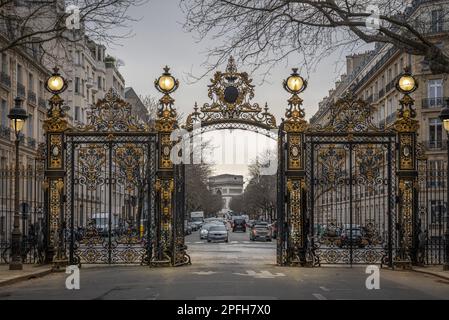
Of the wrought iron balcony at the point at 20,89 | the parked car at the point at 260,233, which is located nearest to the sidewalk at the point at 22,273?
the wrought iron balcony at the point at 20,89

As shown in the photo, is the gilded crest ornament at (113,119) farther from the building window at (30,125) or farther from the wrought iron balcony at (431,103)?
the wrought iron balcony at (431,103)

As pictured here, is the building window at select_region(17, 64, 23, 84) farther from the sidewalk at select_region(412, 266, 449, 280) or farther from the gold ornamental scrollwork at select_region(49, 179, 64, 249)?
the sidewalk at select_region(412, 266, 449, 280)

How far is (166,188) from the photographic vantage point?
78.3 ft

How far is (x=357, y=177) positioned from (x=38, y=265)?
10.7 meters

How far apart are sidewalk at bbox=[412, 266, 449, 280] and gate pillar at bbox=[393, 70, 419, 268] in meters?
0.55

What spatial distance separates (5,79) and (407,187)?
31639 mm

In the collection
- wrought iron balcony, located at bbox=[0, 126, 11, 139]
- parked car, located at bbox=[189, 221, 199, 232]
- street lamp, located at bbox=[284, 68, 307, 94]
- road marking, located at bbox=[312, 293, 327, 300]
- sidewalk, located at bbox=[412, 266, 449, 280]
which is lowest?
parked car, located at bbox=[189, 221, 199, 232]

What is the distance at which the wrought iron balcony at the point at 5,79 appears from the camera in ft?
154

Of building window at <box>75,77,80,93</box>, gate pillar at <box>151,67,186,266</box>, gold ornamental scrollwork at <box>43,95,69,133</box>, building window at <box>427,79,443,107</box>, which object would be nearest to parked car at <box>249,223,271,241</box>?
building window at <box>427,79,443,107</box>

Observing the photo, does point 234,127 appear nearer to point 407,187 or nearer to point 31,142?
point 407,187

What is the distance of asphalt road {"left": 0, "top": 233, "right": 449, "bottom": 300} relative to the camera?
599 inches

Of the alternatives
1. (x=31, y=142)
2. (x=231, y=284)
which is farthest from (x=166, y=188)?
(x=31, y=142)

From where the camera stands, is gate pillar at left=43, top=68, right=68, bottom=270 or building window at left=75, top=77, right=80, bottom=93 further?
building window at left=75, top=77, right=80, bottom=93

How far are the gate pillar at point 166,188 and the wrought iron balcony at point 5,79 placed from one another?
25.5 m
